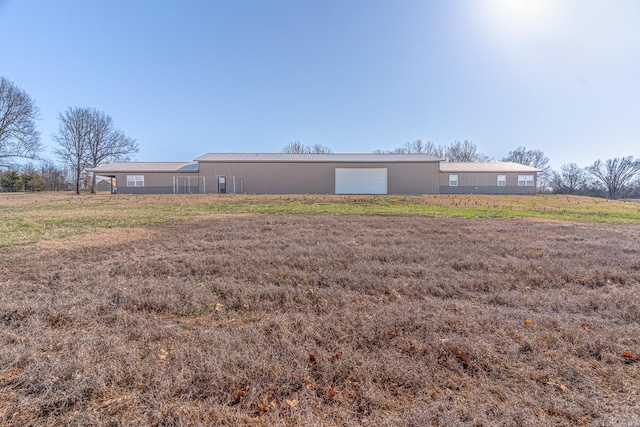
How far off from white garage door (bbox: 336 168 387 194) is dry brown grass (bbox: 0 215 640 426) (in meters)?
23.2

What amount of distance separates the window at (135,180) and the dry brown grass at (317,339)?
2843 cm

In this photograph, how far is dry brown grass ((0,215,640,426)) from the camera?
75.9 inches

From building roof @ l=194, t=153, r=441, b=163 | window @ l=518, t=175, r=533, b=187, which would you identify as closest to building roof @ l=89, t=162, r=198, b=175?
building roof @ l=194, t=153, r=441, b=163

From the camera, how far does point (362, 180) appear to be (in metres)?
28.8

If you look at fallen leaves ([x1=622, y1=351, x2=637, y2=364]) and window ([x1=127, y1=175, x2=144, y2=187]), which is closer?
fallen leaves ([x1=622, y1=351, x2=637, y2=364])

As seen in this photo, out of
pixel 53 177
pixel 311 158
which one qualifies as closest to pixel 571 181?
pixel 311 158

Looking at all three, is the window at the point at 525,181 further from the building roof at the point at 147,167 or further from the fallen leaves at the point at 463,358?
the fallen leaves at the point at 463,358

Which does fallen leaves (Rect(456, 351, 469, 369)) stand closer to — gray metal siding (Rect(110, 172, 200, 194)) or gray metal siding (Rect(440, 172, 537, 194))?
gray metal siding (Rect(440, 172, 537, 194))

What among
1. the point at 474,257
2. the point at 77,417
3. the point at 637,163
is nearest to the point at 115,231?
the point at 77,417

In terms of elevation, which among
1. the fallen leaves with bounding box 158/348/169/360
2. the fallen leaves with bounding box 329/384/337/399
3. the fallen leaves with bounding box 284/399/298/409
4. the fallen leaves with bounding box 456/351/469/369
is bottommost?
the fallen leaves with bounding box 284/399/298/409

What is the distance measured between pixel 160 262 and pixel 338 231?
4.69 metres

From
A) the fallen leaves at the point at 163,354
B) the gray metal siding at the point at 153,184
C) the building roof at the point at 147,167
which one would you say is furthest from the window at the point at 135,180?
the fallen leaves at the point at 163,354

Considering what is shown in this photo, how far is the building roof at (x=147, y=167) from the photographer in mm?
30734

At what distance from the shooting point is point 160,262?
5.18m
